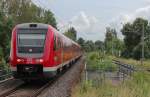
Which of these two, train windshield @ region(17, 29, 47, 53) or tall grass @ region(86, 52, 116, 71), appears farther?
tall grass @ region(86, 52, 116, 71)

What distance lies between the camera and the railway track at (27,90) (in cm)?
2097

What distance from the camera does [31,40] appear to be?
24.6m

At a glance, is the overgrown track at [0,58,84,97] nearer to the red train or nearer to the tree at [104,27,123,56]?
the red train

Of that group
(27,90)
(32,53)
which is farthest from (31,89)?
(32,53)

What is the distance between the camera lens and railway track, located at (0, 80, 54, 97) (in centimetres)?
2097

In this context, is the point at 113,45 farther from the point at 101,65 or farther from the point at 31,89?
the point at 31,89

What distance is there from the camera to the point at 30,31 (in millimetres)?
24938

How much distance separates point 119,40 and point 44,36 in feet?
355

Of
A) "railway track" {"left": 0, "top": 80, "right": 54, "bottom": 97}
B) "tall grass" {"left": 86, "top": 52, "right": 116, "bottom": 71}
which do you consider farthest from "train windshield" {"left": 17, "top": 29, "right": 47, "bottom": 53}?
"tall grass" {"left": 86, "top": 52, "right": 116, "bottom": 71}

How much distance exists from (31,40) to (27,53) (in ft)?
2.78

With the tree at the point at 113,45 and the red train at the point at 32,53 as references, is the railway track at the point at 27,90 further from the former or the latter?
the tree at the point at 113,45

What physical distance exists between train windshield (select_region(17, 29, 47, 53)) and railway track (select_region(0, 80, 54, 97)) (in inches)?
81.2

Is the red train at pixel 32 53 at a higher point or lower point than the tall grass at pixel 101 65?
higher

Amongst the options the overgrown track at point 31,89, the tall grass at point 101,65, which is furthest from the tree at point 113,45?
the overgrown track at point 31,89
